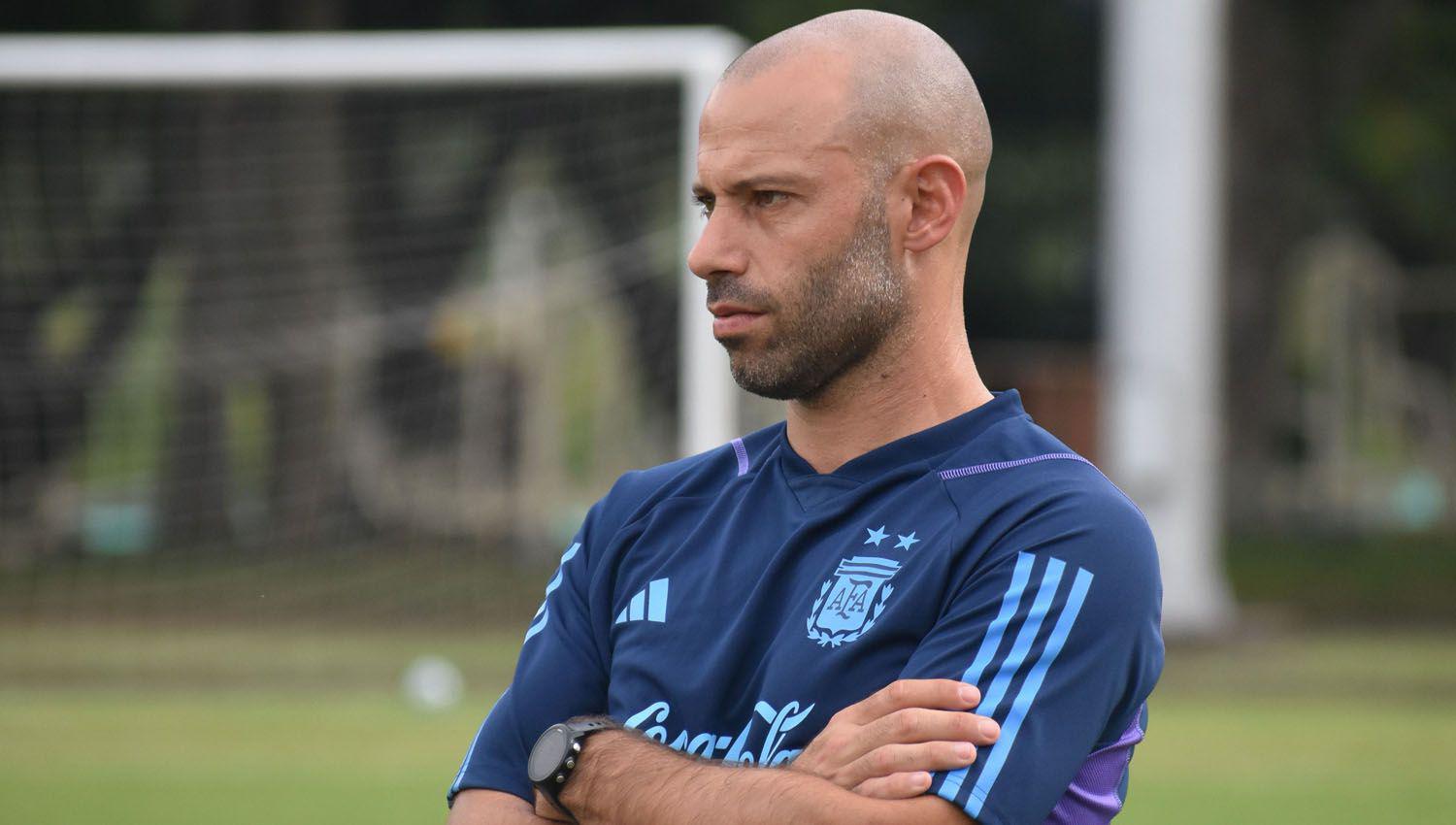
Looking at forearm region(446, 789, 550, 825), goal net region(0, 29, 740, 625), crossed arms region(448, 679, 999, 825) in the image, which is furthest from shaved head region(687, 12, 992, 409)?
goal net region(0, 29, 740, 625)

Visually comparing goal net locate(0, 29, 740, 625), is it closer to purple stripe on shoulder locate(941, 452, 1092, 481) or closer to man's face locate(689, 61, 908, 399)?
man's face locate(689, 61, 908, 399)

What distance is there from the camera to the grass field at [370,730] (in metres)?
8.58

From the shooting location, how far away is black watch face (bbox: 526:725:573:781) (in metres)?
2.77

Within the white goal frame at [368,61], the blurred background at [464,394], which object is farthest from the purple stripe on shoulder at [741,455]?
the white goal frame at [368,61]

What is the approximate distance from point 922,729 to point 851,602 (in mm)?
227

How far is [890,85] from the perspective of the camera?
9.07ft

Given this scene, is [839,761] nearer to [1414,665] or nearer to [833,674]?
[833,674]

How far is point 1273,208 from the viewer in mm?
21656

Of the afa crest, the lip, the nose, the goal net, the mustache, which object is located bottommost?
the goal net

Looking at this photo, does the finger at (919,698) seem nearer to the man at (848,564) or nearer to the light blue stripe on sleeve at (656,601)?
the man at (848,564)

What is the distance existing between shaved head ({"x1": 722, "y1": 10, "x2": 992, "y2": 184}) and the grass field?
592 cm

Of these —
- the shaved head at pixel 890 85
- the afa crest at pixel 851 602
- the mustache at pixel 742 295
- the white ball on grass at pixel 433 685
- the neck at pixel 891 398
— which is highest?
the shaved head at pixel 890 85

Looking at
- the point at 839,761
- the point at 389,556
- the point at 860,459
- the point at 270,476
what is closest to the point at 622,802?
the point at 839,761

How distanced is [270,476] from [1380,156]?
1340cm
